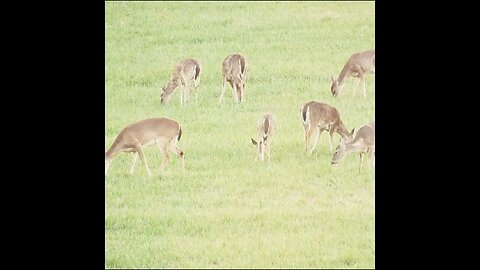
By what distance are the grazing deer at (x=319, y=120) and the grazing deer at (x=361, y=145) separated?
0.36 metres

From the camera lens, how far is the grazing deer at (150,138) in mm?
15875

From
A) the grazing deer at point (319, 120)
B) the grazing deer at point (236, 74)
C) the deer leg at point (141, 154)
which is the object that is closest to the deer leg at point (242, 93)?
the grazing deer at point (236, 74)

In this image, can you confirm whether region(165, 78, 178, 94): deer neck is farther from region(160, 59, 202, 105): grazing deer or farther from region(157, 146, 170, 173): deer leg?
region(157, 146, 170, 173): deer leg

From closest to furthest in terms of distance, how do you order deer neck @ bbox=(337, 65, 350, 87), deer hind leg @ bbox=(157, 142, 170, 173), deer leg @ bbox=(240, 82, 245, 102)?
deer hind leg @ bbox=(157, 142, 170, 173) → deer leg @ bbox=(240, 82, 245, 102) → deer neck @ bbox=(337, 65, 350, 87)

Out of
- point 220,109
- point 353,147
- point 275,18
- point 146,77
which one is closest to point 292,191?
point 353,147

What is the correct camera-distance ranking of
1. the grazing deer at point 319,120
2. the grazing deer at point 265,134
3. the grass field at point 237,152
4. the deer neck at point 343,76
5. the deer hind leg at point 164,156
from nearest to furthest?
the grass field at point 237,152 → the deer hind leg at point 164,156 → the grazing deer at point 265,134 → the grazing deer at point 319,120 → the deer neck at point 343,76

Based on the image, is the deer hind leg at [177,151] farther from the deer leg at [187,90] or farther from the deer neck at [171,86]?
the deer neck at [171,86]

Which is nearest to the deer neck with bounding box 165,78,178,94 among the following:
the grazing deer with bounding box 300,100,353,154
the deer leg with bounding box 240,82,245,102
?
the deer leg with bounding box 240,82,245,102

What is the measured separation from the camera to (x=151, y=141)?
15.9 m

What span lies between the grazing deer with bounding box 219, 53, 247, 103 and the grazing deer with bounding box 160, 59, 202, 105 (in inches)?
18.1

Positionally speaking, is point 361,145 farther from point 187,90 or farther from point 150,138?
point 187,90

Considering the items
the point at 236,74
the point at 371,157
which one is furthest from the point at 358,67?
the point at 371,157

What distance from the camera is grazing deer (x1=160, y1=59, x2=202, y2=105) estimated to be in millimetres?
19250
